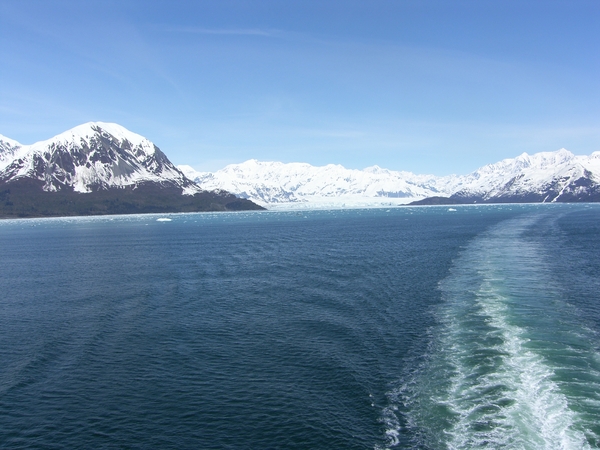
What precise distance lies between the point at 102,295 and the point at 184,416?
1311 inches

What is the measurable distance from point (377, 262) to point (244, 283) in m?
24.8

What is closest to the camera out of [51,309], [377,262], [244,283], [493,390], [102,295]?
[493,390]

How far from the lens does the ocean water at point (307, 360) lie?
74.6ft

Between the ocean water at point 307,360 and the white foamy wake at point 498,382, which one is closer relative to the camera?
the white foamy wake at point 498,382

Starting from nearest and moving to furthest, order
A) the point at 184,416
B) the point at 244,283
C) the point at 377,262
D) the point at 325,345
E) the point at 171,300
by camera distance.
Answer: the point at 184,416 < the point at 325,345 < the point at 171,300 < the point at 244,283 < the point at 377,262

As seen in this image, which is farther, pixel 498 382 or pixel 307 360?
pixel 307 360

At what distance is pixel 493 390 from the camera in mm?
26156

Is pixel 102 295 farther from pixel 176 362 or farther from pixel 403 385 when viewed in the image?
pixel 403 385

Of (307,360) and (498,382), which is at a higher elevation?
(307,360)

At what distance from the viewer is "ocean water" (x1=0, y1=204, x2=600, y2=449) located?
22.8m

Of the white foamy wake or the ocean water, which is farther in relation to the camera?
the ocean water

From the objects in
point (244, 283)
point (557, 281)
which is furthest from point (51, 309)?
point (557, 281)

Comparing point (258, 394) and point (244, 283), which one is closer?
point (258, 394)

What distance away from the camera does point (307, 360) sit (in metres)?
31.3
